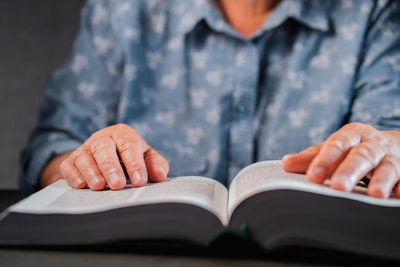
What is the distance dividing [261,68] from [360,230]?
65 cm

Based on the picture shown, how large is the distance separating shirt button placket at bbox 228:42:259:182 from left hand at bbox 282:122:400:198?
375 millimetres

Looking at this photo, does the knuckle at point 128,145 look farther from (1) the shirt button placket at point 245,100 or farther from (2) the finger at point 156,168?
(1) the shirt button placket at point 245,100

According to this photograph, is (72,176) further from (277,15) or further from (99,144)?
(277,15)

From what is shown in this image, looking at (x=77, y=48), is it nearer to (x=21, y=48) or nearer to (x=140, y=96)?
(x=140, y=96)

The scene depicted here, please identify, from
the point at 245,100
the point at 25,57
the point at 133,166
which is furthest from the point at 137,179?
the point at 25,57

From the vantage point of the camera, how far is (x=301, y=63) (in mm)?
907

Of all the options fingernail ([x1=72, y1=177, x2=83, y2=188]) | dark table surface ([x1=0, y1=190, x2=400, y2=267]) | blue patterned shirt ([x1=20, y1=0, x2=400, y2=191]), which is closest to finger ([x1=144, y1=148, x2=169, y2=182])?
fingernail ([x1=72, y1=177, x2=83, y2=188])

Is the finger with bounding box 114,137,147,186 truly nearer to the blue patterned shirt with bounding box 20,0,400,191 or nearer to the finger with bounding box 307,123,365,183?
the finger with bounding box 307,123,365,183

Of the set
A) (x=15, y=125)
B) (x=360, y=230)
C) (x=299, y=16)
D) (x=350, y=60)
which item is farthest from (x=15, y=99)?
(x=360, y=230)

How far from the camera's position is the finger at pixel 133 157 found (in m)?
0.51

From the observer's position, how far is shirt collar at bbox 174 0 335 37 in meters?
0.89

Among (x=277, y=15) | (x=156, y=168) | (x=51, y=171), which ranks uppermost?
(x=277, y=15)

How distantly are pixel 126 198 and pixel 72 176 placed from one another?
15cm

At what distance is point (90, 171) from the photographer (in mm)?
521
